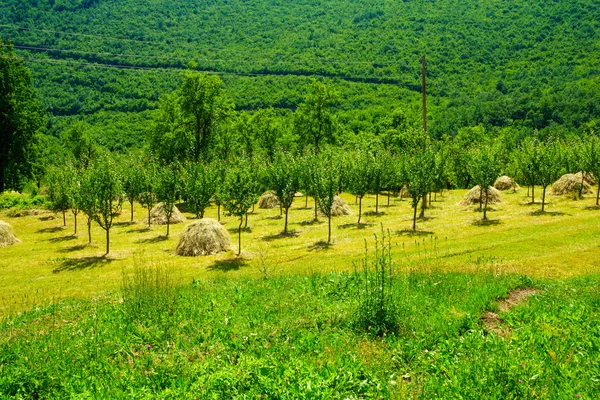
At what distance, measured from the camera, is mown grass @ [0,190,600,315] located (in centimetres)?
1827

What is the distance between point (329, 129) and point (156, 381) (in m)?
63.4

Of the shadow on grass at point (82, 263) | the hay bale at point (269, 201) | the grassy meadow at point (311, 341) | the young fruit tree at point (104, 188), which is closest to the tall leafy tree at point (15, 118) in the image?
the hay bale at point (269, 201)

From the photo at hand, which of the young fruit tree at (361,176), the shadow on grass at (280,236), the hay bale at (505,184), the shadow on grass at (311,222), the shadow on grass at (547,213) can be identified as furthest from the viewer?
the hay bale at (505,184)

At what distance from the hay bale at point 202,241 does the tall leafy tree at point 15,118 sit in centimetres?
3888

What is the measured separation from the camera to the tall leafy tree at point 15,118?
50.7 metres

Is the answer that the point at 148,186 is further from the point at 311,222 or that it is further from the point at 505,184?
Result: the point at 505,184

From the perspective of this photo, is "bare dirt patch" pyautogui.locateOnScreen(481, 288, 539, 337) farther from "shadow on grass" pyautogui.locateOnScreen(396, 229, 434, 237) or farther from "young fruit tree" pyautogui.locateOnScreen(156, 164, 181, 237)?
"young fruit tree" pyautogui.locateOnScreen(156, 164, 181, 237)

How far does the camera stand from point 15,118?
167 ft

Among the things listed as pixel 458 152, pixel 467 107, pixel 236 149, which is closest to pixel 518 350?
pixel 458 152

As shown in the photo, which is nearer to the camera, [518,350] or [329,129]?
[518,350]

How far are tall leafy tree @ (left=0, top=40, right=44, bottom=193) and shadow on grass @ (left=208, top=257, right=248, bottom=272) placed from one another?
43.4m

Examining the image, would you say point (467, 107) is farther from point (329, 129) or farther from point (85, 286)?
point (85, 286)

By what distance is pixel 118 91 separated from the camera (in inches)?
4830

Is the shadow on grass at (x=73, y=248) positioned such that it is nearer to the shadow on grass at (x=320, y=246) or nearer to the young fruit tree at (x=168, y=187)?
Result: the young fruit tree at (x=168, y=187)
